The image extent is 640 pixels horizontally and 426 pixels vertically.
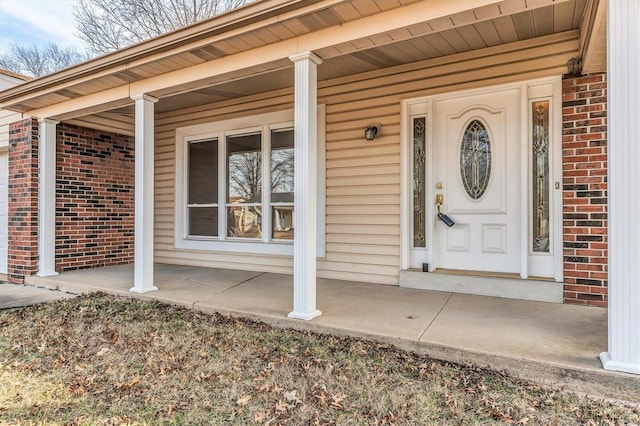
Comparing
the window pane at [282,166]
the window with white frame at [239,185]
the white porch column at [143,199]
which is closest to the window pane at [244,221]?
the window with white frame at [239,185]

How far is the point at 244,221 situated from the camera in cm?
578

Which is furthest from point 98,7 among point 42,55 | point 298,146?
point 298,146

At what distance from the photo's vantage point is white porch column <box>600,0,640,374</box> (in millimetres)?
2188

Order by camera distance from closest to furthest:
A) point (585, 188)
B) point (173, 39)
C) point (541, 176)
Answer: point (585, 188) → point (173, 39) → point (541, 176)

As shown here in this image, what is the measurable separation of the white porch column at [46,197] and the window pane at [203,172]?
1843 millimetres

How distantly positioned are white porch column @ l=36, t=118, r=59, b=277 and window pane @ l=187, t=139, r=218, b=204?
1.84 meters

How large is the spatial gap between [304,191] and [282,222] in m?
2.17

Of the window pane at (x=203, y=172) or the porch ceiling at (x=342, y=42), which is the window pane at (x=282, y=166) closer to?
the porch ceiling at (x=342, y=42)

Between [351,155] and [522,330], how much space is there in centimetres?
270

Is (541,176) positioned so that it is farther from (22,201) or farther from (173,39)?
(22,201)

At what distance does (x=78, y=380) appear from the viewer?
8.27 ft

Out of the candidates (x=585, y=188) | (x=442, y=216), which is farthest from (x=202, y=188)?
(x=585, y=188)

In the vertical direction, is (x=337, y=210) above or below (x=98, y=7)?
below

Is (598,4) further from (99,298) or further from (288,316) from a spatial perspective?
(99,298)
